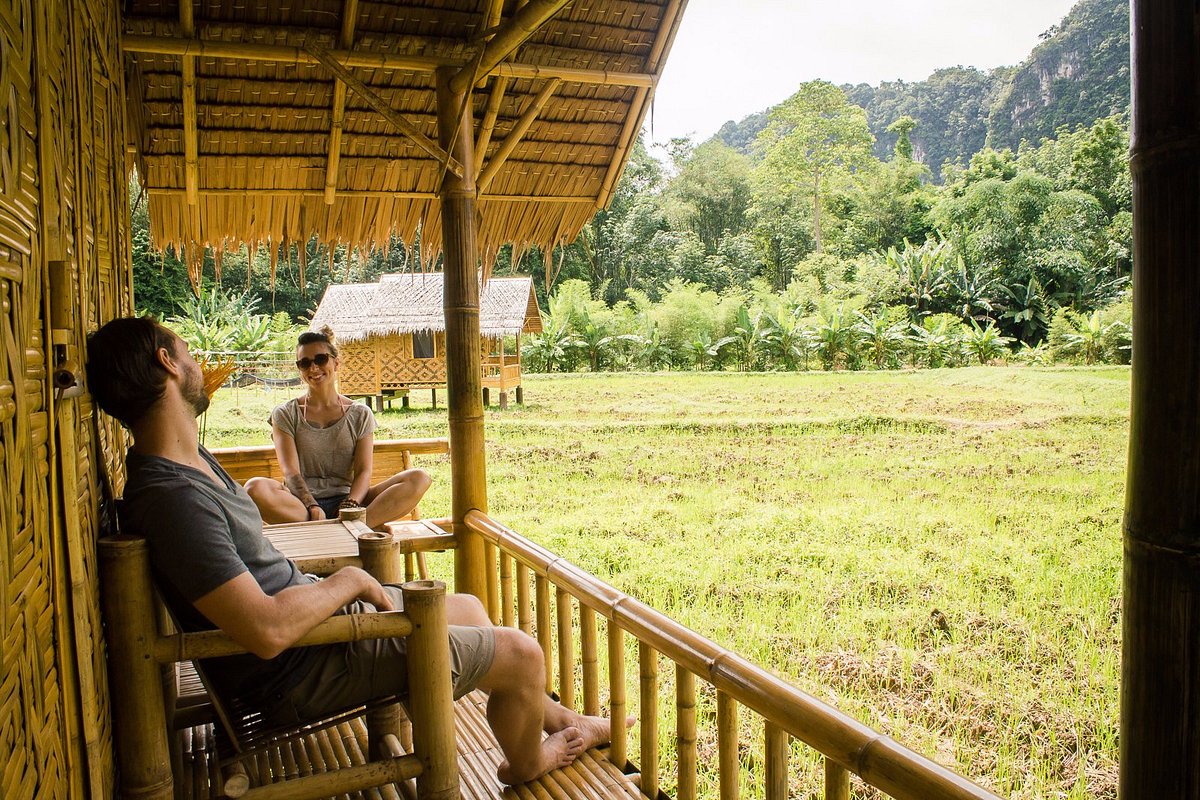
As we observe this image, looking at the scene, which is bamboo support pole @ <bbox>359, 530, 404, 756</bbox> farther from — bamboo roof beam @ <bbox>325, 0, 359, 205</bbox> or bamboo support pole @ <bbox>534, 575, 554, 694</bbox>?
bamboo roof beam @ <bbox>325, 0, 359, 205</bbox>

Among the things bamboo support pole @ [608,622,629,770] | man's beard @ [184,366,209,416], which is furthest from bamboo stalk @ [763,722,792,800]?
man's beard @ [184,366,209,416]

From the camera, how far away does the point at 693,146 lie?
29469 millimetres

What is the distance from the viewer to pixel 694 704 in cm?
165

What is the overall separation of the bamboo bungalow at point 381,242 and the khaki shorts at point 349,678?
0.08m

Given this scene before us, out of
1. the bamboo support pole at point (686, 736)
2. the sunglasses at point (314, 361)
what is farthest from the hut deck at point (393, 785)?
the sunglasses at point (314, 361)

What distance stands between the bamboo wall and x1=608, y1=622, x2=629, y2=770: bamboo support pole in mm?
1000

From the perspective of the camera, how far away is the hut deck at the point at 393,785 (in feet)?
5.58

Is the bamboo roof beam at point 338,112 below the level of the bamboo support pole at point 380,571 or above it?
above

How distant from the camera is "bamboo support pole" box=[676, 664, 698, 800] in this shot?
1.65 metres

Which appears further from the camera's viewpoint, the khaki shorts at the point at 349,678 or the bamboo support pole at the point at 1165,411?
the khaki shorts at the point at 349,678

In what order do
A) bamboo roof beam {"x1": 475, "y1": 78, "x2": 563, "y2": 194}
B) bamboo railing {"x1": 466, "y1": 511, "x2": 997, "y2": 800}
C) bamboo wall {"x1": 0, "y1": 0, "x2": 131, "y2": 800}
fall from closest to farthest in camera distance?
bamboo wall {"x1": 0, "y1": 0, "x2": 131, "y2": 800} < bamboo railing {"x1": 466, "y1": 511, "x2": 997, "y2": 800} < bamboo roof beam {"x1": 475, "y1": 78, "x2": 563, "y2": 194}

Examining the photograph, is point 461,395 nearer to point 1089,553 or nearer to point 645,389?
point 1089,553

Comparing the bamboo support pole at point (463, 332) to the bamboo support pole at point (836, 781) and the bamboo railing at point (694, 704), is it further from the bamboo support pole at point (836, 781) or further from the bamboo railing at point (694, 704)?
the bamboo support pole at point (836, 781)

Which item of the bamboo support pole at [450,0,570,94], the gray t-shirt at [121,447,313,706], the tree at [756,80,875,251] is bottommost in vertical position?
the gray t-shirt at [121,447,313,706]
